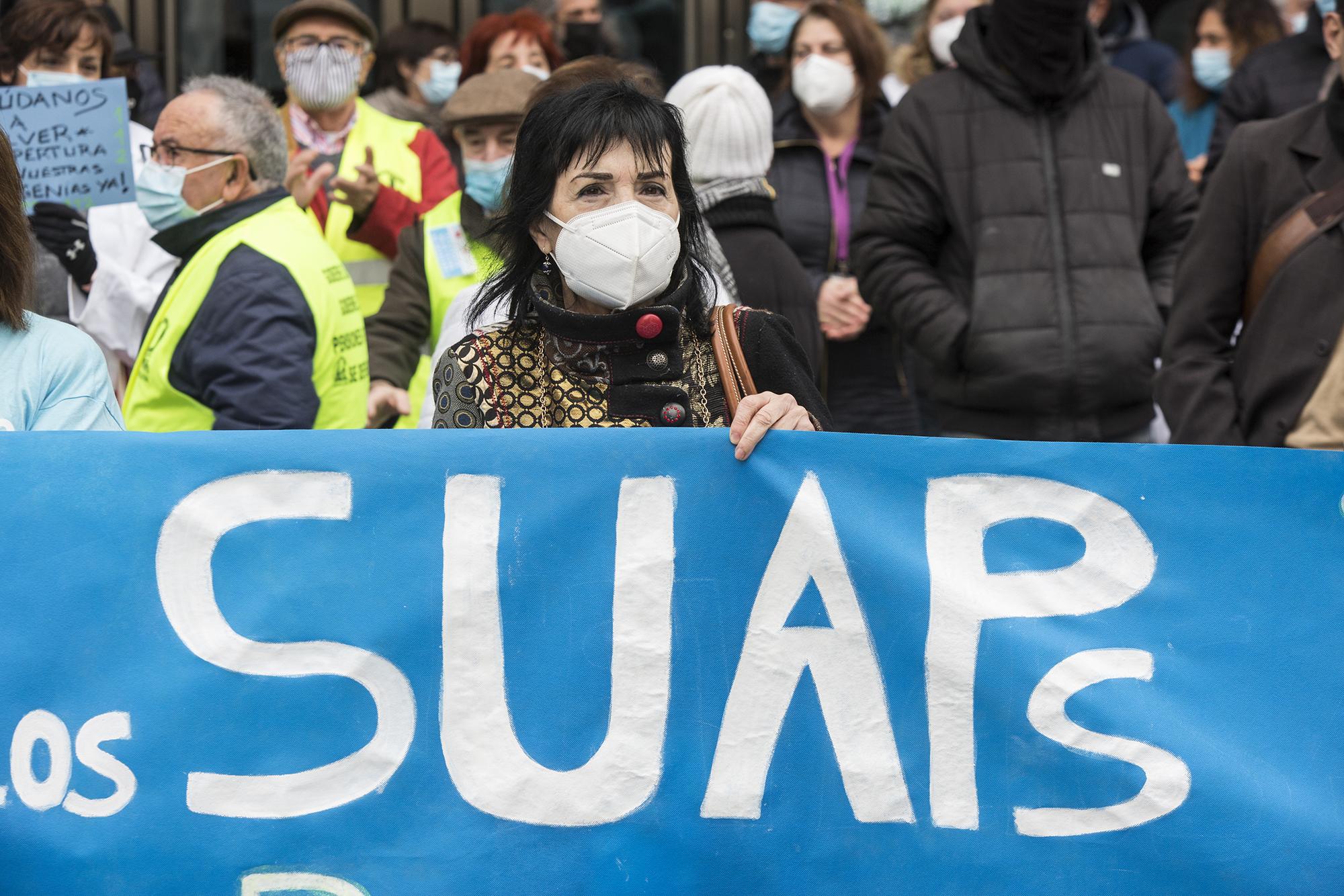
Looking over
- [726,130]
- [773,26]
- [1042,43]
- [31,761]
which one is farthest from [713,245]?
[773,26]

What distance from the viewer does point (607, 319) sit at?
3.09 m

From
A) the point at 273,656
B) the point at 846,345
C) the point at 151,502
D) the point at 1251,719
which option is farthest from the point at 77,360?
the point at 846,345

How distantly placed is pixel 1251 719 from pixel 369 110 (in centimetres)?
426

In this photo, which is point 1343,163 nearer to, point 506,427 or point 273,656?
point 506,427

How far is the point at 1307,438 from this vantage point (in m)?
3.91

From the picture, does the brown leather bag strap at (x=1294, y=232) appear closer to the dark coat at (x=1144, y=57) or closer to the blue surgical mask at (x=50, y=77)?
the blue surgical mask at (x=50, y=77)

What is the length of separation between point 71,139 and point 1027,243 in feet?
9.19

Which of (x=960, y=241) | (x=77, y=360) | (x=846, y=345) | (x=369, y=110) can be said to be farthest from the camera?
(x=369, y=110)

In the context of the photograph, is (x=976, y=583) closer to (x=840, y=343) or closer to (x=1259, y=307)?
(x=1259, y=307)

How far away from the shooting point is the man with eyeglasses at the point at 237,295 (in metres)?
4.34

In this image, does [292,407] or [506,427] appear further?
[292,407]

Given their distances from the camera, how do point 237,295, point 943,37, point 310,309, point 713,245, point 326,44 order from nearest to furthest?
1. point 713,245
2. point 237,295
3. point 310,309
4. point 326,44
5. point 943,37

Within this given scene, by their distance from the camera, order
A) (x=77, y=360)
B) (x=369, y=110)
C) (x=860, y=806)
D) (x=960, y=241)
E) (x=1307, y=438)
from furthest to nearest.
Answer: (x=369, y=110), (x=960, y=241), (x=1307, y=438), (x=77, y=360), (x=860, y=806)

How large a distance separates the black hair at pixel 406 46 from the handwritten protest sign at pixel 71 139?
2.54m
